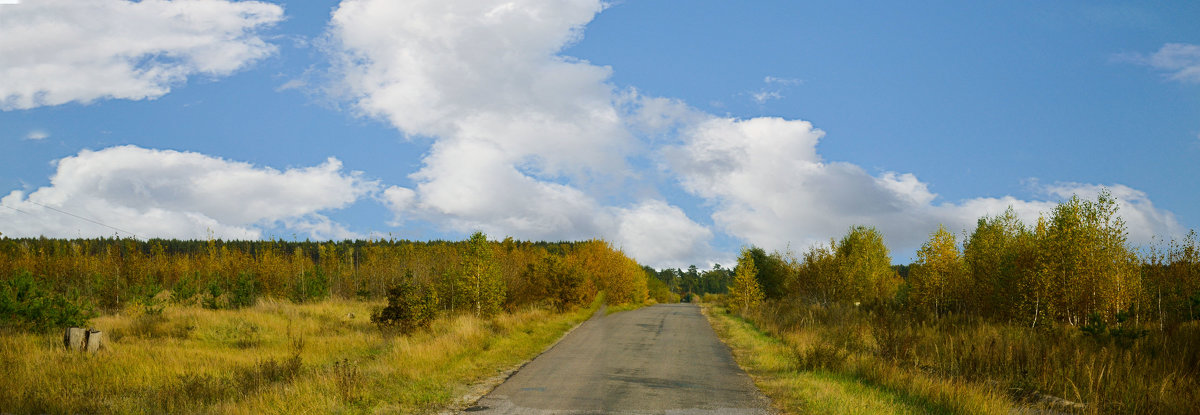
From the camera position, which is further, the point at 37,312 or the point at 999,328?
the point at 999,328

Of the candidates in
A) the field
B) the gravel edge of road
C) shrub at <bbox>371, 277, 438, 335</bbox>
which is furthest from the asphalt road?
shrub at <bbox>371, 277, 438, 335</bbox>

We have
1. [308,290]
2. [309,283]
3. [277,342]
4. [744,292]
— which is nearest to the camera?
[277,342]

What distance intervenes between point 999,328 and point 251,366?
29.7m

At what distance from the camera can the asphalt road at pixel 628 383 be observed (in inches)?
422

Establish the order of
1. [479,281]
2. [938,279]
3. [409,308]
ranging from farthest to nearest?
1. [938,279]
2. [479,281]
3. [409,308]

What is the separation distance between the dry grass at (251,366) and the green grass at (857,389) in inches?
243

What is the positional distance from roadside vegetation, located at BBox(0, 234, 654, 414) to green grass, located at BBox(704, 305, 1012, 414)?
19.9 ft

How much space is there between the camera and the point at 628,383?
43.5 feet

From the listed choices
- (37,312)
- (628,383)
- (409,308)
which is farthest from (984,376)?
(37,312)

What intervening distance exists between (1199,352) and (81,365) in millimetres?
29864

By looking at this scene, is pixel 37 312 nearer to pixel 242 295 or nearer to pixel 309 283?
pixel 242 295

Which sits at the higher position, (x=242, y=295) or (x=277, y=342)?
(x=242, y=295)

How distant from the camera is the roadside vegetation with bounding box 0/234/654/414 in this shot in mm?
12344

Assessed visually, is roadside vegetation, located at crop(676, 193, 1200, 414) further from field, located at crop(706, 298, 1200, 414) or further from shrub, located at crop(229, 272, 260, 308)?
shrub, located at crop(229, 272, 260, 308)
